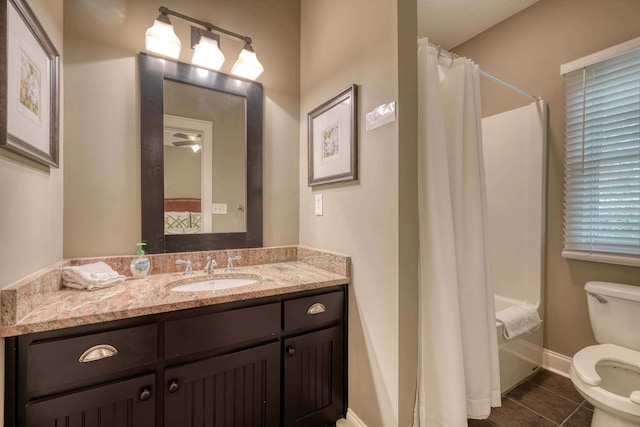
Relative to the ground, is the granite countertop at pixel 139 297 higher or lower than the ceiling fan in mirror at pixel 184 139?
lower

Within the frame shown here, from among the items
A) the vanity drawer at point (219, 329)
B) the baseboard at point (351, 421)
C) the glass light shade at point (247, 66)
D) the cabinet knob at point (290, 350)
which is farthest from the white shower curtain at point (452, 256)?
the glass light shade at point (247, 66)

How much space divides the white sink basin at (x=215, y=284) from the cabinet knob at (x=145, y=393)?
481mm

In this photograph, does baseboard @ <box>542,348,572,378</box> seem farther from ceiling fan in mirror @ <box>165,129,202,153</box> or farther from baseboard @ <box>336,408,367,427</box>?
ceiling fan in mirror @ <box>165,129,202,153</box>

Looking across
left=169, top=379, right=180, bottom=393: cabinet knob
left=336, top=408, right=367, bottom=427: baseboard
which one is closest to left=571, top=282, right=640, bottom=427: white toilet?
left=336, top=408, right=367, bottom=427: baseboard

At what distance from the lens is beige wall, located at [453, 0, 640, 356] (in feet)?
5.81

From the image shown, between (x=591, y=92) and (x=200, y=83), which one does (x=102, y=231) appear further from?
(x=591, y=92)

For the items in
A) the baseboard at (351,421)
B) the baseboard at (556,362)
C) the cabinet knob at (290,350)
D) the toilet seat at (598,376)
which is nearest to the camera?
the toilet seat at (598,376)

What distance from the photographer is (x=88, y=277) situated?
116cm

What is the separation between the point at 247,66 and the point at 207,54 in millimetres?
229

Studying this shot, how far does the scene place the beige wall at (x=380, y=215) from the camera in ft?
3.94

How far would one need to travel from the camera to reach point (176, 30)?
5.15 feet

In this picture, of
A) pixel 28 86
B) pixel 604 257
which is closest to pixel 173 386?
pixel 28 86

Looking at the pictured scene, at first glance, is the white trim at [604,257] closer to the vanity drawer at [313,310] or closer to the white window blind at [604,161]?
the white window blind at [604,161]

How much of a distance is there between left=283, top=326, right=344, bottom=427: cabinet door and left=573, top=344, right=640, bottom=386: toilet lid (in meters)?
1.16
